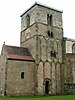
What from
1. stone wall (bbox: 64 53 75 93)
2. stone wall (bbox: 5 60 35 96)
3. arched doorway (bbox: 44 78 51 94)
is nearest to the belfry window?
stone wall (bbox: 64 53 75 93)

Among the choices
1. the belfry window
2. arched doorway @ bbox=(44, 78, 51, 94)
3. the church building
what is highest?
the belfry window

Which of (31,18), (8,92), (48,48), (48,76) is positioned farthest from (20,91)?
(31,18)

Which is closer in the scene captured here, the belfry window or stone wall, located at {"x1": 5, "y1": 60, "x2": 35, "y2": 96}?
stone wall, located at {"x1": 5, "y1": 60, "x2": 35, "y2": 96}

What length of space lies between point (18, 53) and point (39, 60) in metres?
4.23

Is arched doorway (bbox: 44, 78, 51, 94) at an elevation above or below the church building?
below

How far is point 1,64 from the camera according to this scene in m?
40.3

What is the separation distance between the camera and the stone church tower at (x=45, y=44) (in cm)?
3900

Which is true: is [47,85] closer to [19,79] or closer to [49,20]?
[19,79]

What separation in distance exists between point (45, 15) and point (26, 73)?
12.7m

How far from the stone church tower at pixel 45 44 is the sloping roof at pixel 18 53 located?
1015 millimetres

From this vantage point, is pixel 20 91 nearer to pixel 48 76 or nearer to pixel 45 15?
pixel 48 76

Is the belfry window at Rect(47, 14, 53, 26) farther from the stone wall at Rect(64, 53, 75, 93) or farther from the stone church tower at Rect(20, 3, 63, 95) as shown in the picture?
the stone wall at Rect(64, 53, 75, 93)

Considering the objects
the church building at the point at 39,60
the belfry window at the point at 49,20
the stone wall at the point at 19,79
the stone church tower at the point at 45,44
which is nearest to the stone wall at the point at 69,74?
the church building at the point at 39,60

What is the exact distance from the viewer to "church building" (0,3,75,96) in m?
36.6
